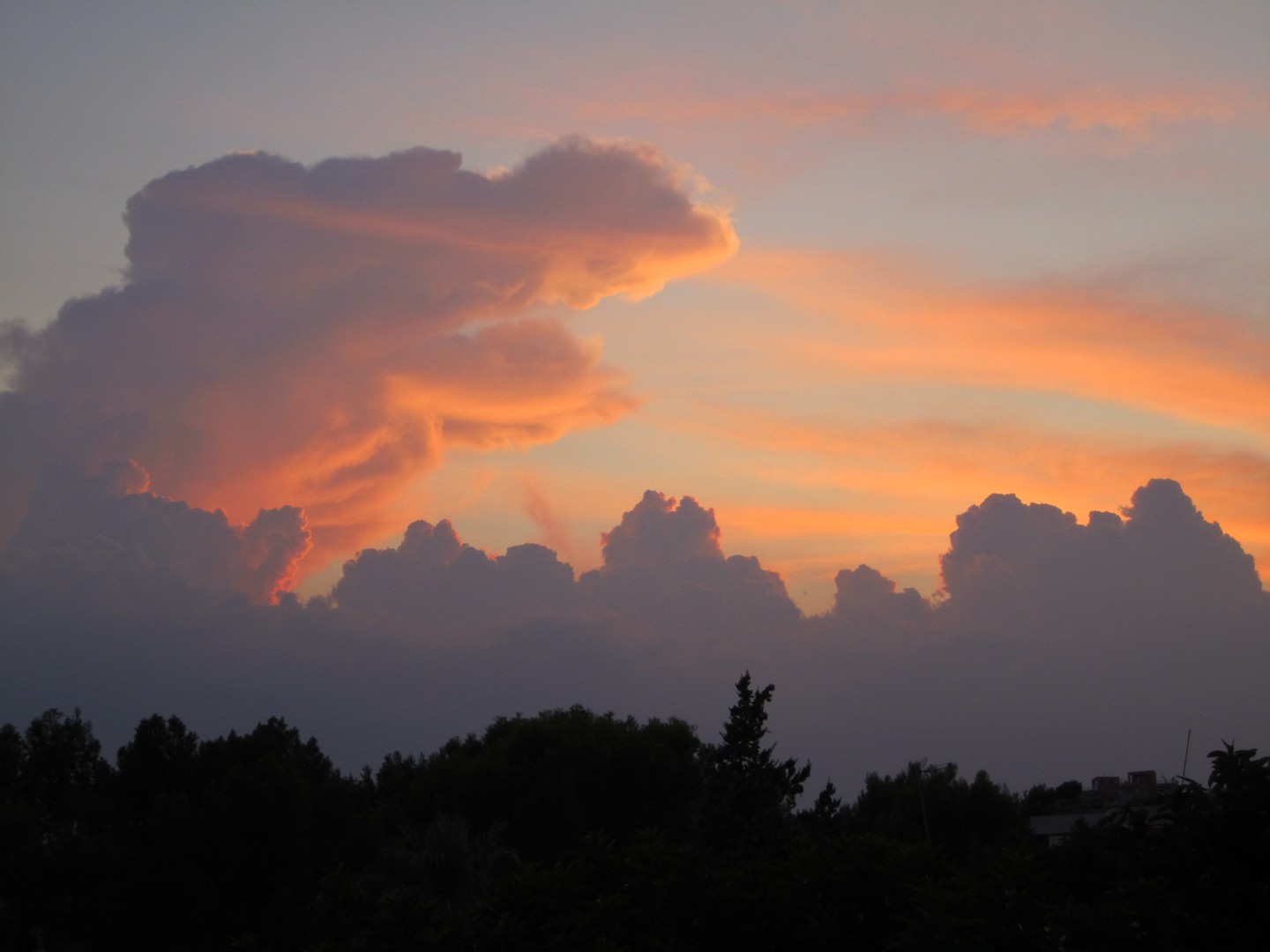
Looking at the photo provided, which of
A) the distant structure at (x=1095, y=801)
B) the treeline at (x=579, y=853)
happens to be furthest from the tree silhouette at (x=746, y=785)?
the distant structure at (x=1095, y=801)

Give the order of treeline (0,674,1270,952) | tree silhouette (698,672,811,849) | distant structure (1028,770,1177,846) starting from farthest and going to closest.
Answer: distant structure (1028,770,1177,846) < tree silhouette (698,672,811,849) < treeline (0,674,1270,952)

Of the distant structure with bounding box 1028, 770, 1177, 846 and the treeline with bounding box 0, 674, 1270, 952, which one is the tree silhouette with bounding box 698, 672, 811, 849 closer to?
the treeline with bounding box 0, 674, 1270, 952

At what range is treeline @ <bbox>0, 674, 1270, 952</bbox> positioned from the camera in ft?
40.5

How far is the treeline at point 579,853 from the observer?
1236cm

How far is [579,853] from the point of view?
16.4 m

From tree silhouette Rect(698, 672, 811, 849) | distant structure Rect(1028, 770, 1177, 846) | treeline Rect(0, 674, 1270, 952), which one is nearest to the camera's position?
treeline Rect(0, 674, 1270, 952)

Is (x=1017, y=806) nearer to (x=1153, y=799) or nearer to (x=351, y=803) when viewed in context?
(x=351, y=803)

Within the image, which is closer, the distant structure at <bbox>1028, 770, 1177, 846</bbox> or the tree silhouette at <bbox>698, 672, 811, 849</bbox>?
the tree silhouette at <bbox>698, 672, 811, 849</bbox>

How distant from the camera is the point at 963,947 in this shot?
11742mm

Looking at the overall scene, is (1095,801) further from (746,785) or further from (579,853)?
(579,853)

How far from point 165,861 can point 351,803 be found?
8.97 m

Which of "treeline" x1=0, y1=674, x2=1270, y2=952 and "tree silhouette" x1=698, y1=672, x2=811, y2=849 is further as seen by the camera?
"tree silhouette" x1=698, y1=672, x2=811, y2=849

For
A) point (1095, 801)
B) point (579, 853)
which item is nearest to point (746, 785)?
point (579, 853)

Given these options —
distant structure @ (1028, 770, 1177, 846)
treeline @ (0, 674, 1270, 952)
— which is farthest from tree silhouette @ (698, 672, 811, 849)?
distant structure @ (1028, 770, 1177, 846)
